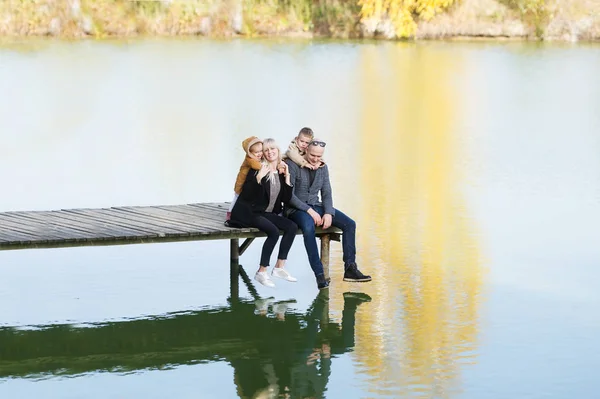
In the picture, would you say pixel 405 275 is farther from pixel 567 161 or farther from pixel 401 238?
pixel 567 161

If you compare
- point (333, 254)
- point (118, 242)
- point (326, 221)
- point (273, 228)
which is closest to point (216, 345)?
point (118, 242)

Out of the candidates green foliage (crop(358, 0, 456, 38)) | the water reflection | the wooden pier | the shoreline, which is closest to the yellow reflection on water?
the water reflection

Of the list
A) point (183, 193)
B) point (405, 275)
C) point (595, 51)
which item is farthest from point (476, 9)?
point (405, 275)

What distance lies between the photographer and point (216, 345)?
863 centimetres

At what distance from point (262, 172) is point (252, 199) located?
24 cm

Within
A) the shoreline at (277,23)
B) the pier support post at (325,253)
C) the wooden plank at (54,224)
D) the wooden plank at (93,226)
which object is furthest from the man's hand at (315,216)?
the shoreline at (277,23)

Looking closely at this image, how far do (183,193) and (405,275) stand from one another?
14.1 ft

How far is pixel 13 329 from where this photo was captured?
29.0 feet

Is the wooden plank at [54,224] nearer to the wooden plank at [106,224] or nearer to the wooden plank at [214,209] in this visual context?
the wooden plank at [106,224]

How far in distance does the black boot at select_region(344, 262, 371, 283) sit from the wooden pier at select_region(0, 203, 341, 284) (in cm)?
26

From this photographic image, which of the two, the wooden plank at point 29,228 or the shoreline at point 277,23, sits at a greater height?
the shoreline at point 277,23

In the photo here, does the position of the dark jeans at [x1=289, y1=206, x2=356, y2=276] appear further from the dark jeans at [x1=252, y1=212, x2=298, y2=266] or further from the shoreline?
the shoreline

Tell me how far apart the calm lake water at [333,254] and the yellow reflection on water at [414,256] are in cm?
2

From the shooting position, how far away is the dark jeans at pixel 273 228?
31.9ft
